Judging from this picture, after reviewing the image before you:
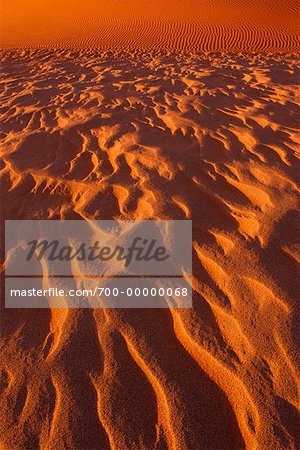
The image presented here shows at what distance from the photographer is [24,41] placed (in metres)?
12.5

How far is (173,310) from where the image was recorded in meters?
2.13

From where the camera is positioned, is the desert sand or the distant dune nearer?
the desert sand

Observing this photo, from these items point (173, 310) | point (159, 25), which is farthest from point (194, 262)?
point (159, 25)

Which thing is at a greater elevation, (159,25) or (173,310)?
(159,25)

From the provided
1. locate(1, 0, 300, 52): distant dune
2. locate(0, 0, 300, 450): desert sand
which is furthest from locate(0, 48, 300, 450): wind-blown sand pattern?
locate(1, 0, 300, 52): distant dune

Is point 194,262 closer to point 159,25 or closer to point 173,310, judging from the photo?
point 173,310

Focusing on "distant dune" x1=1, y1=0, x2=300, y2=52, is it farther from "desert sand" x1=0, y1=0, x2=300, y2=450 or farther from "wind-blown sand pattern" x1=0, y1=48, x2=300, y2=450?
"wind-blown sand pattern" x1=0, y1=48, x2=300, y2=450

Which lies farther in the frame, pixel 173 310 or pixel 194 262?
pixel 194 262

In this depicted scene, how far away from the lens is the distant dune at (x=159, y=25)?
1122 centimetres

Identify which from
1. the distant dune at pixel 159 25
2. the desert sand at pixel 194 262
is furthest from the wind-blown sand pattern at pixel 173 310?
the distant dune at pixel 159 25

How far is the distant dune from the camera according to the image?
11219 millimetres

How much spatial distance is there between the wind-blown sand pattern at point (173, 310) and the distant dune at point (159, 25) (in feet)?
23.5

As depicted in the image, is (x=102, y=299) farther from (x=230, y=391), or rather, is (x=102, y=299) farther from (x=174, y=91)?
(x=174, y=91)

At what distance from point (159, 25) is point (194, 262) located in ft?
A: 44.5
